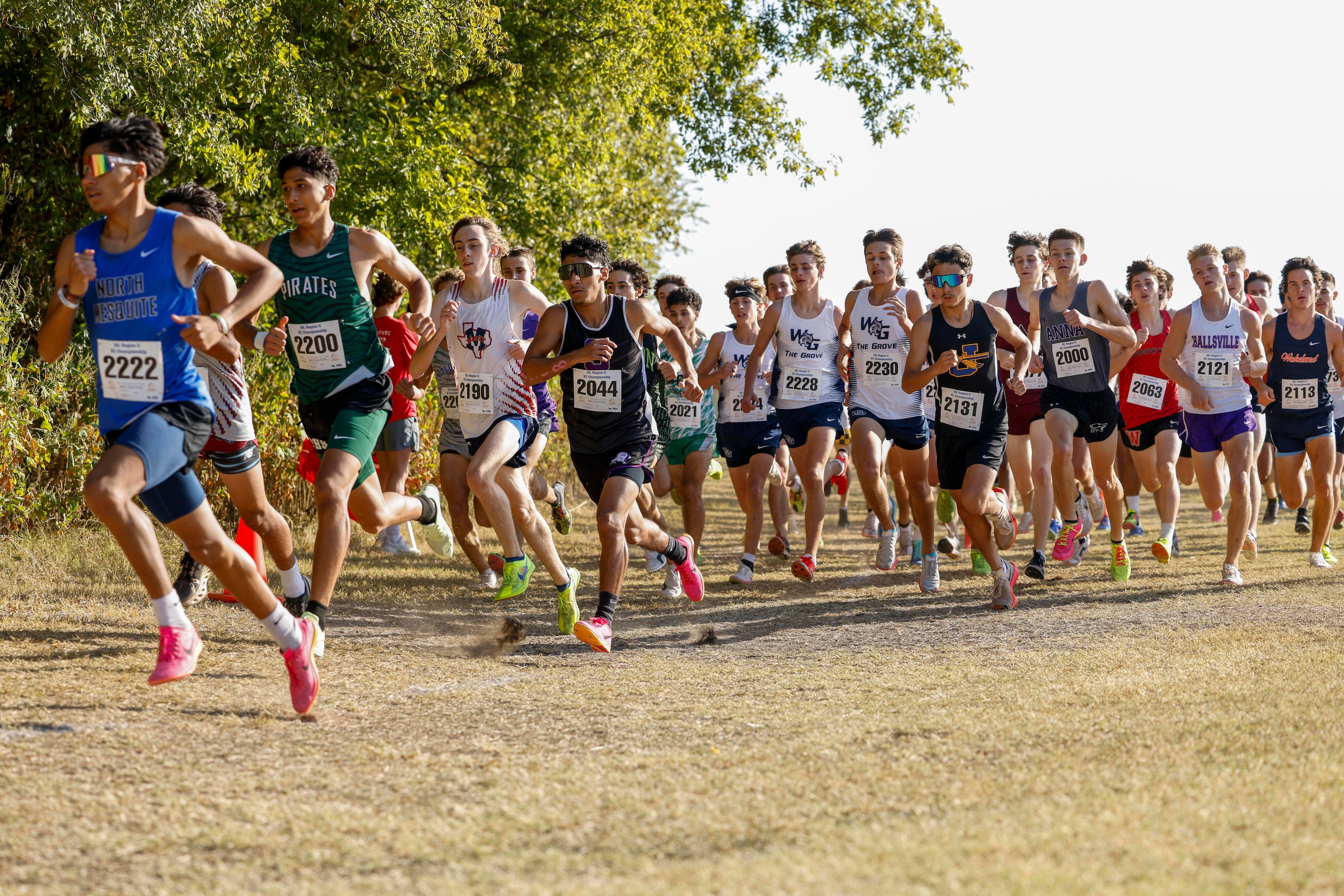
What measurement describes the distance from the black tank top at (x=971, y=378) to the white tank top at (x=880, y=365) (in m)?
1.01

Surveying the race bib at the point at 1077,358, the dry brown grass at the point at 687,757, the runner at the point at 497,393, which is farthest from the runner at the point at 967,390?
the runner at the point at 497,393

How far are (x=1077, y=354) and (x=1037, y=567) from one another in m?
1.54

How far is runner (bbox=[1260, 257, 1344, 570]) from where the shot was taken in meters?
9.34

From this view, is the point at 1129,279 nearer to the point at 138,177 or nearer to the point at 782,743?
the point at 782,743

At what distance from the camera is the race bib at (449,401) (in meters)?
8.34

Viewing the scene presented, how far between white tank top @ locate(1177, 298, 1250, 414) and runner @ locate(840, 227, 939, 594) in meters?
1.87

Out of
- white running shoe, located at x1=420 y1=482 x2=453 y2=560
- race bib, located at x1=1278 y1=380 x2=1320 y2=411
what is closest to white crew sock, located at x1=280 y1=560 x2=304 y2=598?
white running shoe, located at x1=420 y1=482 x2=453 y2=560

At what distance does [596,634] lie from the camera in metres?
6.32

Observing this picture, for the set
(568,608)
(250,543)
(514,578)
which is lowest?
(568,608)

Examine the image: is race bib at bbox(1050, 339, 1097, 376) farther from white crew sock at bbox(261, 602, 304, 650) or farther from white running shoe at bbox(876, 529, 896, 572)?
white crew sock at bbox(261, 602, 304, 650)

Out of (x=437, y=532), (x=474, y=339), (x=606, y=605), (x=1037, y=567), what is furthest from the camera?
(x=1037, y=567)

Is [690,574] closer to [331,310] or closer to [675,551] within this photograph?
[675,551]

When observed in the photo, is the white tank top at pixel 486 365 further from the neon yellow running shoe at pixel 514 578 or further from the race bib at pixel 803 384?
the race bib at pixel 803 384

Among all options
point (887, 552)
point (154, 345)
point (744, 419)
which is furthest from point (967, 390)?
point (154, 345)
